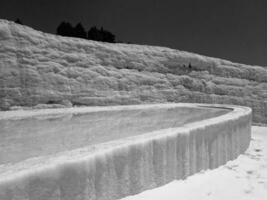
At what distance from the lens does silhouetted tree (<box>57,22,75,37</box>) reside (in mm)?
6770

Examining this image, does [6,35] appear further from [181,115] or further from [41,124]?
[181,115]

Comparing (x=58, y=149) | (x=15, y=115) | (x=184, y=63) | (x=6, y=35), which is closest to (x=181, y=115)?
(x=184, y=63)

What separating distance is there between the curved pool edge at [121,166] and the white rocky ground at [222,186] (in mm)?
74

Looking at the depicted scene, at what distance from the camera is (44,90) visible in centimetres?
468

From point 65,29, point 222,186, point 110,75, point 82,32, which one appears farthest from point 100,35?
point 222,186

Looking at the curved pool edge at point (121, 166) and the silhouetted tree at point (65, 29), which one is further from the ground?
the silhouetted tree at point (65, 29)

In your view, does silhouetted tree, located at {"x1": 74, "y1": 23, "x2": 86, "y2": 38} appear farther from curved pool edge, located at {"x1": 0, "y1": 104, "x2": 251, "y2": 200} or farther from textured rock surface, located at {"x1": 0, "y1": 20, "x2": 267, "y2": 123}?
curved pool edge, located at {"x1": 0, "y1": 104, "x2": 251, "y2": 200}

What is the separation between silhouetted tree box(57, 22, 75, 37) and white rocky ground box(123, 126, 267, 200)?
5.42m

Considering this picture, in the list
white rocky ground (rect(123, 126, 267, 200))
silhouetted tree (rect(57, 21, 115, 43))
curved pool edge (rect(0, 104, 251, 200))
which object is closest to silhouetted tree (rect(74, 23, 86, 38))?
silhouetted tree (rect(57, 21, 115, 43))

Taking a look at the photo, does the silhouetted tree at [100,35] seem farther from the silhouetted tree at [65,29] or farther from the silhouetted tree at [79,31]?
the silhouetted tree at [65,29]

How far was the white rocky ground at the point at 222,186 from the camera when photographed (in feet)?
6.58

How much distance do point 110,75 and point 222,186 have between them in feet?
12.6

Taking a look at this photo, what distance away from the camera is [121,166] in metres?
1.85

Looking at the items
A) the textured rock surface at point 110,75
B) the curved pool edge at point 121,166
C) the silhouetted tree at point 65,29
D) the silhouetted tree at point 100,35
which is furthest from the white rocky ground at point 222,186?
the silhouetted tree at point 100,35
